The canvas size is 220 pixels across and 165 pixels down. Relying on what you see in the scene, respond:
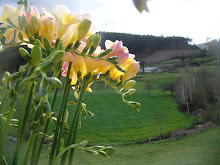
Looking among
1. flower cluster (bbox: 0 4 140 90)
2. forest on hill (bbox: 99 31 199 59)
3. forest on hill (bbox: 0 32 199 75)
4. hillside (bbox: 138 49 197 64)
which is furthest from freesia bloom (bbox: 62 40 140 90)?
hillside (bbox: 138 49 197 64)

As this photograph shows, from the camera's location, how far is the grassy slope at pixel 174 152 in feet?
6.08

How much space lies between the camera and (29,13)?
0.16 m

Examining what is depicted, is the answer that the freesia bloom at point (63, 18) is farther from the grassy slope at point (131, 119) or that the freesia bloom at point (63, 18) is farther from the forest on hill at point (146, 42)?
the grassy slope at point (131, 119)

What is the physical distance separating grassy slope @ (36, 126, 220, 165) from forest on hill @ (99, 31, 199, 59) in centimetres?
90

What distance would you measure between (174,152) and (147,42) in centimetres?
112

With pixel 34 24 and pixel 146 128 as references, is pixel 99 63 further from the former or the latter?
pixel 146 128

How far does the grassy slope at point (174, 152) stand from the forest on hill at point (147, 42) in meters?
0.90

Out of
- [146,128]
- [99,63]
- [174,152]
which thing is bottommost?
[174,152]

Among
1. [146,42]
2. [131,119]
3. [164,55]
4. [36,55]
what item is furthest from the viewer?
[131,119]

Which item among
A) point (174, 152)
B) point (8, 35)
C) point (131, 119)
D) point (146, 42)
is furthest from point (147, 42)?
point (8, 35)

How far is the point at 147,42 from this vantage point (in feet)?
5.87

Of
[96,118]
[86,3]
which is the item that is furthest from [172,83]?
[86,3]

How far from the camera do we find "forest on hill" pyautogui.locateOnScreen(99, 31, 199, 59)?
160 cm

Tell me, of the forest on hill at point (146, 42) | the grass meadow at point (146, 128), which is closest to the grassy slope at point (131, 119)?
the grass meadow at point (146, 128)
